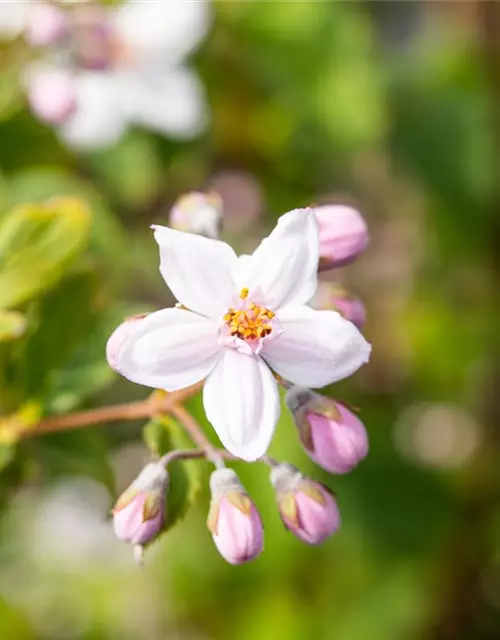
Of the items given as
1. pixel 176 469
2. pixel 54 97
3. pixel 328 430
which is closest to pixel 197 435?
pixel 176 469

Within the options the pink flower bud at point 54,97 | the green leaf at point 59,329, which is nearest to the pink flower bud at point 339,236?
the green leaf at point 59,329

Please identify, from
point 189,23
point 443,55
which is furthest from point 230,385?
point 443,55

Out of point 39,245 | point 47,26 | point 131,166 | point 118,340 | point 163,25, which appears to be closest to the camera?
point 118,340

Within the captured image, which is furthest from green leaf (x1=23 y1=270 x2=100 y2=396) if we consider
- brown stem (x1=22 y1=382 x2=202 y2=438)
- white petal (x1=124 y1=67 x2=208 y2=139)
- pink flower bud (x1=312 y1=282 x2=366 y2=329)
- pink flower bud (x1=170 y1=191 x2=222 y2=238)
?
white petal (x1=124 y1=67 x2=208 y2=139)

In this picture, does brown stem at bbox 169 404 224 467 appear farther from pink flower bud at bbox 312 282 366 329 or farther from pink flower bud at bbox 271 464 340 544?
pink flower bud at bbox 312 282 366 329

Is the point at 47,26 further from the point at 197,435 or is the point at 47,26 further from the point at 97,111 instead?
the point at 197,435

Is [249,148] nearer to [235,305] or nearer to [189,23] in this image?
[189,23]
